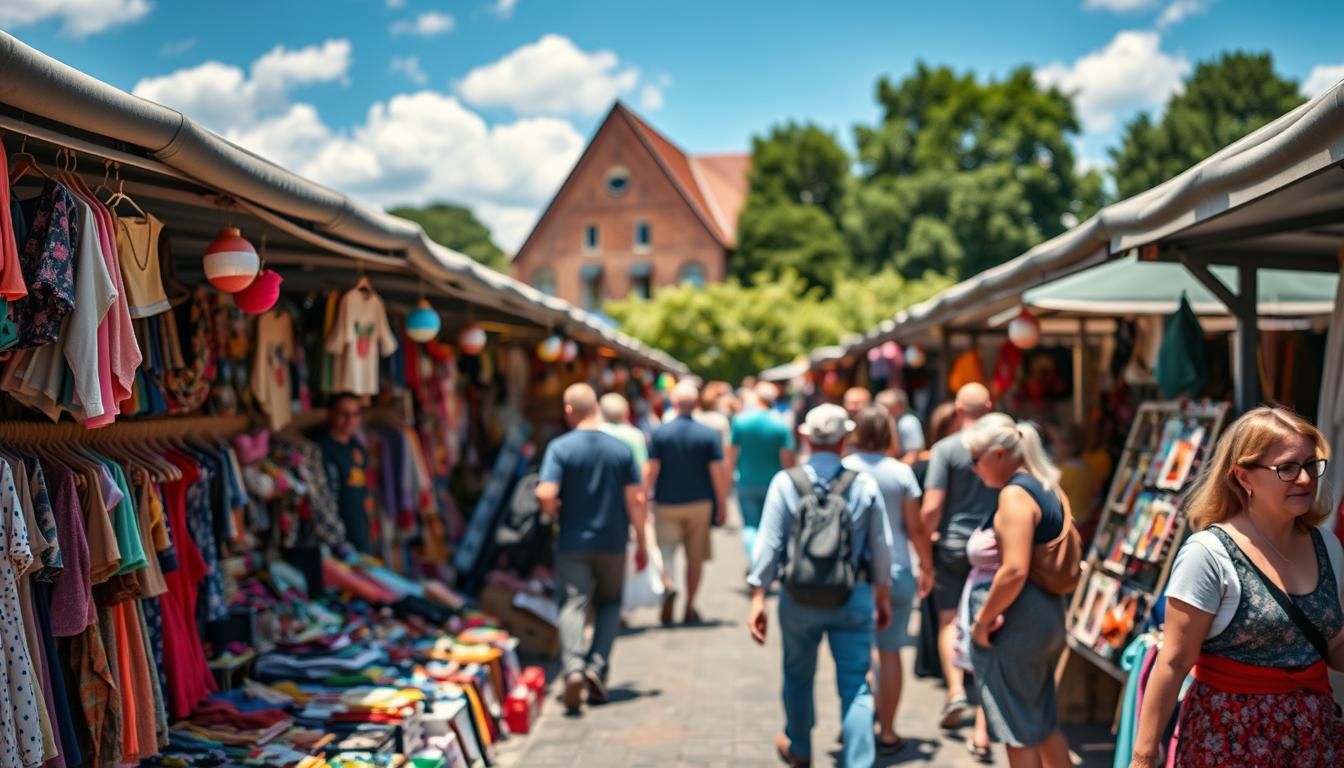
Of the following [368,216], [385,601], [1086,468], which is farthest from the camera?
[1086,468]

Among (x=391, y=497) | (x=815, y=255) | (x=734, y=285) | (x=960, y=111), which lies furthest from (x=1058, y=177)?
(x=391, y=497)

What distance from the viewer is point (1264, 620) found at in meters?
3.03

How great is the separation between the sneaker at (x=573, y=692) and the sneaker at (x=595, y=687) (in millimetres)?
87

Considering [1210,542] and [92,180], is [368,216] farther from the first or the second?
[1210,542]

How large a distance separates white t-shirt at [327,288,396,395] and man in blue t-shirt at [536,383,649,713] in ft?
3.92

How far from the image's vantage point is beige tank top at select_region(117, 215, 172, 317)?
12.2 feet

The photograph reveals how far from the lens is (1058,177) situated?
41219 mm

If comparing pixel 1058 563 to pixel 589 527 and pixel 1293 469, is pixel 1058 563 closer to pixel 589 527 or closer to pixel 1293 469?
pixel 1293 469

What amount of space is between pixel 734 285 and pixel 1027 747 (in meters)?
34.7

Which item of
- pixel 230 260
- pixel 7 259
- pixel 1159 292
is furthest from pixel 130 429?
pixel 1159 292

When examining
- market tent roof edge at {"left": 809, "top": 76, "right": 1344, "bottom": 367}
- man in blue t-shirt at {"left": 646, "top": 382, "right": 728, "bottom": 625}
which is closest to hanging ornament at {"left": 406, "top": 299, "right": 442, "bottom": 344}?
man in blue t-shirt at {"left": 646, "top": 382, "right": 728, "bottom": 625}

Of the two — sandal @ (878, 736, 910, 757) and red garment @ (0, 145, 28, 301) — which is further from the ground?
red garment @ (0, 145, 28, 301)

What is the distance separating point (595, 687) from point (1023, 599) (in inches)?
124

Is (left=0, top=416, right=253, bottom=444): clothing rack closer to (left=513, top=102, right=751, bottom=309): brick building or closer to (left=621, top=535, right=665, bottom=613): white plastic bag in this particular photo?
(left=621, top=535, right=665, bottom=613): white plastic bag
